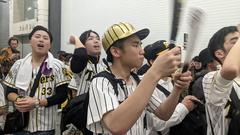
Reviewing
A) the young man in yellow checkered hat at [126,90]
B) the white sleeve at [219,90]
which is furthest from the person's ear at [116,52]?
the white sleeve at [219,90]

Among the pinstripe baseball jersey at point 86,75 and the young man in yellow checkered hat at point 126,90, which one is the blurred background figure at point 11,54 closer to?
the pinstripe baseball jersey at point 86,75

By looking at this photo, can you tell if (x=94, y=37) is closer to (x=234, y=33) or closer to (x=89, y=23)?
(x=234, y=33)

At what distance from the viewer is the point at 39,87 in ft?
8.98

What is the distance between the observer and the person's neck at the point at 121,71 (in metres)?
1.84

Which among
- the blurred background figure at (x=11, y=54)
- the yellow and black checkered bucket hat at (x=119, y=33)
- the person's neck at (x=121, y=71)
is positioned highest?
the yellow and black checkered bucket hat at (x=119, y=33)

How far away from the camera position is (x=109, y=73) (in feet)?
5.83

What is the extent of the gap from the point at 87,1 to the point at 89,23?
54 cm

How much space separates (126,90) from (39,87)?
118 cm

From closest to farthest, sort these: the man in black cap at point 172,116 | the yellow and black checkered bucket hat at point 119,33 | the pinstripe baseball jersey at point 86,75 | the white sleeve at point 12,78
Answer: the yellow and black checkered bucket hat at point 119,33
the man in black cap at point 172,116
the white sleeve at point 12,78
the pinstripe baseball jersey at point 86,75

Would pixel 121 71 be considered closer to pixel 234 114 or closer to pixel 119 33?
pixel 119 33

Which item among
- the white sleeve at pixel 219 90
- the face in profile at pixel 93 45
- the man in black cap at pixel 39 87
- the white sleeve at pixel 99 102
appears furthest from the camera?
the face in profile at pixel 93 45

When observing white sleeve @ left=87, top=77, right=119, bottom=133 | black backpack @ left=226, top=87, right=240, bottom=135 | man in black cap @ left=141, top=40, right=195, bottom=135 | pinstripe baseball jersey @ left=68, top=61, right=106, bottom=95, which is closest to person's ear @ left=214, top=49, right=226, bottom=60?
black backpack @ left=226, top=87, right=240, bottom=135

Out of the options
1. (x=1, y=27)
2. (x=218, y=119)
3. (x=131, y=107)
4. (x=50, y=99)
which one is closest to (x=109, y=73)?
(x=131, y=107)

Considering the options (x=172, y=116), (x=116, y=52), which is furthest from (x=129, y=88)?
(x=172, y=116)
